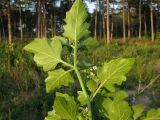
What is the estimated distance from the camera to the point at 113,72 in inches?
32.6

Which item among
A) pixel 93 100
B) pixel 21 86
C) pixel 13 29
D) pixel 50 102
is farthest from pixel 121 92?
pixel 13 29

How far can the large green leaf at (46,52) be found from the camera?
0.85 metres

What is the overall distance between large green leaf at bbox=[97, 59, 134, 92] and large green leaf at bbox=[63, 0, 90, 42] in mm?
94

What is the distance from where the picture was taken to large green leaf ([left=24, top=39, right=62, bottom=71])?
2.80 ft

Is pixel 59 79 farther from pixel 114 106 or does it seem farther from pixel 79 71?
pixel 114 106

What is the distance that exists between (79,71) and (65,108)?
0.12m

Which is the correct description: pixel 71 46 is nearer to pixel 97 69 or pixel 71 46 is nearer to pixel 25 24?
pixel 97 69

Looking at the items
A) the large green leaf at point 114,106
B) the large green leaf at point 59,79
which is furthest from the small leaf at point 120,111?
the large green leaf at point 59,79

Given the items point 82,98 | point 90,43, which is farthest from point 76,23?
point 82,98

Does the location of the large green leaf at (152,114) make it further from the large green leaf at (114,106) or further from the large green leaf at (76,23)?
the large green leaf at (76,23)

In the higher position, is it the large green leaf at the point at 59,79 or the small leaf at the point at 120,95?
the large green leaf at the point at 59,79

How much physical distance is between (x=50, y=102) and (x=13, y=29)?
52.8 metres

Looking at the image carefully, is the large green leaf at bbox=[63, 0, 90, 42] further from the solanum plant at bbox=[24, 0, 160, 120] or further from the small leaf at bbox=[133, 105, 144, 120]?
the small leaf at bbox=[133, 105, 144, 120]

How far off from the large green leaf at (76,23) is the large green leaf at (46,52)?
0.04 meters
